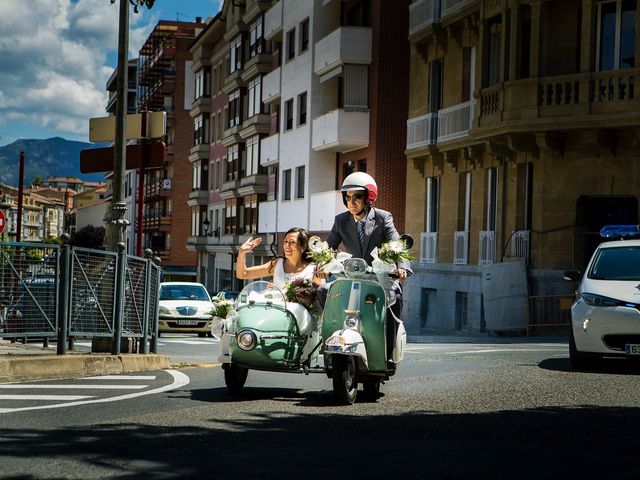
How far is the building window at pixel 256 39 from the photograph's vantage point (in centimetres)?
6375

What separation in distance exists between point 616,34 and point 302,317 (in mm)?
21863

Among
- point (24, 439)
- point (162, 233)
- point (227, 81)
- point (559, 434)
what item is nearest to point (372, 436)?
point (559, 434)

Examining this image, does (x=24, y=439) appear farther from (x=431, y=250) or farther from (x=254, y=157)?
(x=254, y=157)

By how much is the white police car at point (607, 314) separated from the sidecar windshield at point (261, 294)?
16.9 feet

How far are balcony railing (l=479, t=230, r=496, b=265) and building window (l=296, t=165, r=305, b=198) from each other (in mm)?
18360

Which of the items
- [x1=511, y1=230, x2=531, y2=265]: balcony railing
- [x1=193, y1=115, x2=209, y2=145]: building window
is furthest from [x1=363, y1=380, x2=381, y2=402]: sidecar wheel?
[x1=193, y1=115, x2=209, y2=145]: building window

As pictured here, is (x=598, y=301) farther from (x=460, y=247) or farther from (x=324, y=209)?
(x=324, y=209)

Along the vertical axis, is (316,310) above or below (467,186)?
below

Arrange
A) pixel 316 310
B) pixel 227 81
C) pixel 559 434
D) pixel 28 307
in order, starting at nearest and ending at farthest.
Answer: pixel 559 434 → pixel 316 310 → pixel 28 307 → pixel 227 81

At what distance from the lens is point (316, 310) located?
38.1 feet

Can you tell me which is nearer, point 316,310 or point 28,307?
point 316,310

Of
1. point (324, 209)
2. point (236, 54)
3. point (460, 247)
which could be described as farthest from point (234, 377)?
point (236, 54)

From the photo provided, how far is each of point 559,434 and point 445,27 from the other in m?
30.7

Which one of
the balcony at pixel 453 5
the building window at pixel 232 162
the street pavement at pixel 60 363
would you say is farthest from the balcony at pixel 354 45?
the street pavement at pixel 60 363
